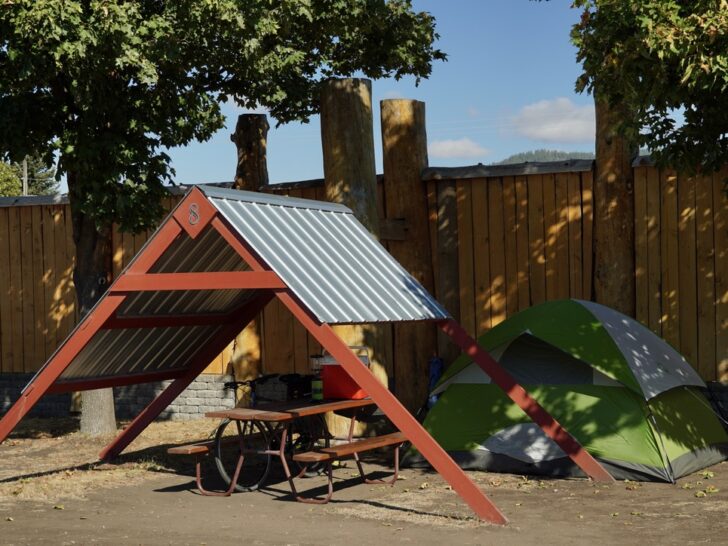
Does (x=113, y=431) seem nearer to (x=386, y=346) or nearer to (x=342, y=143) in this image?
(x=386, y=346)

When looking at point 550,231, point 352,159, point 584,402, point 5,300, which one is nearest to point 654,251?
point 550,231

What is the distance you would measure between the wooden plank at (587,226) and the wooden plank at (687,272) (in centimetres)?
96

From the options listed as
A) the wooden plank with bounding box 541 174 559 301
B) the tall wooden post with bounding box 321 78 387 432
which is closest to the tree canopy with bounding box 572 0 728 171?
the wooden plank with bounding box 541 174 559 301

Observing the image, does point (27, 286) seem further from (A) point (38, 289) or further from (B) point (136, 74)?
(B) point (136, 74)

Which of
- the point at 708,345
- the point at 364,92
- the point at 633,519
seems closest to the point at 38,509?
the point at 633,519

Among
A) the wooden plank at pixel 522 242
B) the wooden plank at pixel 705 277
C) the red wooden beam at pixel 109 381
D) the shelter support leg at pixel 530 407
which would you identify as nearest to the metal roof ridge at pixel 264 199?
the shelter support leg at pixel 530 407

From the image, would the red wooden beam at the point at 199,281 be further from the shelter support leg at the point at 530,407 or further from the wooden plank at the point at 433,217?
the wooden plank at the point at 433,217

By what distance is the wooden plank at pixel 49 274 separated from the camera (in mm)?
16827

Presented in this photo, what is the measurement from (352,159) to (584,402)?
3994 millimetres

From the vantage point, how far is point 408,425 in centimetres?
895

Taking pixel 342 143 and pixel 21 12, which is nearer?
pixel 21 12

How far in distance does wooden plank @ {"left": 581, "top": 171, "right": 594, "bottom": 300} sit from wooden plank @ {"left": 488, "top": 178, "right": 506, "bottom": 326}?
3.16 ft

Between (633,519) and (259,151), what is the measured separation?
8.13 metres

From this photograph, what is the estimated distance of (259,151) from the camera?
15.6 metres
